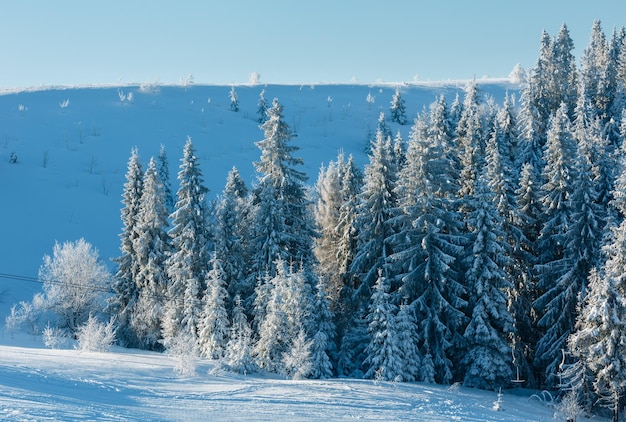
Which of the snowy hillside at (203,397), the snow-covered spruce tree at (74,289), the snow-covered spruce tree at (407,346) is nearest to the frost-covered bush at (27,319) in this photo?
the snow-covered spruce tree at (74,289)

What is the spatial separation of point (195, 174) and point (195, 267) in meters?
6.80

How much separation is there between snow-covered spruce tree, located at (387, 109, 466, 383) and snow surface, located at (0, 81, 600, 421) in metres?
3.36

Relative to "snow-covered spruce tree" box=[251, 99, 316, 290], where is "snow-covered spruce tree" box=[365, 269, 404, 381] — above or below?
below

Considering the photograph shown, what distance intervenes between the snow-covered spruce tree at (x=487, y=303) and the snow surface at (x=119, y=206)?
154 centimetres

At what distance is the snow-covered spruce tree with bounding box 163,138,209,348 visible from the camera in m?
37.2

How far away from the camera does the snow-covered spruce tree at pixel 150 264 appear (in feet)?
132

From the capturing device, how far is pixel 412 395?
25906 millimetres

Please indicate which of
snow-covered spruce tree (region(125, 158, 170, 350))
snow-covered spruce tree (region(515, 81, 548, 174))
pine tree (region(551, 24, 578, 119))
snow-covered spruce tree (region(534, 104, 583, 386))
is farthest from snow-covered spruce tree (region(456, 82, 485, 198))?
snow-covered spruce tree (region(125, 158, 170, 350))

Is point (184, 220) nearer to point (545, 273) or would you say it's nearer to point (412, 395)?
point (412, 395)

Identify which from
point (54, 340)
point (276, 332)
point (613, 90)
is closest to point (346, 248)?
point (276, 332)

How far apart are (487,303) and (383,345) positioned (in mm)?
6926

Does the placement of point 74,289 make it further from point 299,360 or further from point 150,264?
point 299,360

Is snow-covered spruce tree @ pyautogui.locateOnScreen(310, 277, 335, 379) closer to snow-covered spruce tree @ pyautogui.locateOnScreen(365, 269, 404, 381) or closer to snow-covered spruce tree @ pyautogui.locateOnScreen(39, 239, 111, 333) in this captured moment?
snow-covered spruce tree @ pyautogui.locateOnScreen(365, 269, 404, 381)

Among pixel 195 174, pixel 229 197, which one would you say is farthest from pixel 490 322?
pixel 195 174
